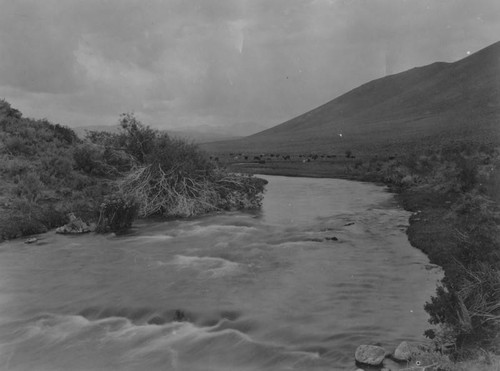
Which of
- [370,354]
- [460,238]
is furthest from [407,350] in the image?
[460,238]

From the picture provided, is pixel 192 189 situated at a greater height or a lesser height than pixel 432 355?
greater

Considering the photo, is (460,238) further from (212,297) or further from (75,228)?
(75,228)

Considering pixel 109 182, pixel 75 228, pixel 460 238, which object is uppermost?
pixel 109 182

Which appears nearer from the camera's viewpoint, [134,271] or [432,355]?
[432,355]

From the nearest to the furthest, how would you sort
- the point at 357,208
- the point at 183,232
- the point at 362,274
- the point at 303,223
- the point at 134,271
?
the point at 362,274 < the point at 134,271 < the point at 183,232 < the point at 303,223 < the point at 357,208

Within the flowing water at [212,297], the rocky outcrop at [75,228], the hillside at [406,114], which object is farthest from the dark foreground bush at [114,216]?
the hillside at [406,114]

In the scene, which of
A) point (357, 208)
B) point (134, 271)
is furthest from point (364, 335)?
point (357, 208)

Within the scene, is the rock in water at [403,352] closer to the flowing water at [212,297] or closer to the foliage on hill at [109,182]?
the flowing water at [212,297]

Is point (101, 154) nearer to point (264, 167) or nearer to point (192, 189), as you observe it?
point (192, 189)
